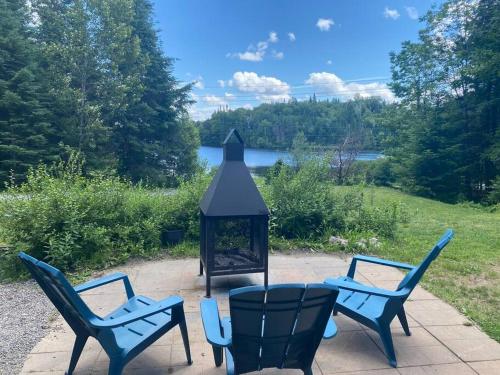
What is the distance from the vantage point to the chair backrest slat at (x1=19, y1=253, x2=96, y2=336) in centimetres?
183

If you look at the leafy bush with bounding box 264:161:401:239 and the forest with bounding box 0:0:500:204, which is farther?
the forest with bounding box 0:0:500:204

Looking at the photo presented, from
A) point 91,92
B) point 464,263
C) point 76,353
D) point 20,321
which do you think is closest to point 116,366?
Result: point 76,353

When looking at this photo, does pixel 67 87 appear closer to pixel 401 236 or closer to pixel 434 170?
pixel 401 236

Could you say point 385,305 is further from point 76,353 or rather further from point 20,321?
point 20,321

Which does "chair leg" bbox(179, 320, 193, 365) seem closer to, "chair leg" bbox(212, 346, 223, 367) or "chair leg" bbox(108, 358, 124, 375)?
"chair leg" bbox(212, 346, 223, 367)

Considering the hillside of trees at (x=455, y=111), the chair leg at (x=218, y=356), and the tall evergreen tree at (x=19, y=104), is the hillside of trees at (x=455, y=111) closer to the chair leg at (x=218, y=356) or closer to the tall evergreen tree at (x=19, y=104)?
the chair leg at (x=218, y=356)

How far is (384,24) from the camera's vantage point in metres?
16.3

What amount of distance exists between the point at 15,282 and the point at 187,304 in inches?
84.4

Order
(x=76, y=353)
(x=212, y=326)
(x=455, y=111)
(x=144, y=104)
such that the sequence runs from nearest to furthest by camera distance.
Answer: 1. (x=212, y=326)
2. (x=76, y=353)
3. (x=455, y=111)
4. (x=144, y=104)

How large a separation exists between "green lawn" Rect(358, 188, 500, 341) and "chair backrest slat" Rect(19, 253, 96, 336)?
3.02m

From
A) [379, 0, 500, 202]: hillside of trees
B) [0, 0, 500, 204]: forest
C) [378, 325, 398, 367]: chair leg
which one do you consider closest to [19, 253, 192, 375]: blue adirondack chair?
[378, 325, 398, 367]: chair leg

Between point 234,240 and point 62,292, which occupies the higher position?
point 62,292

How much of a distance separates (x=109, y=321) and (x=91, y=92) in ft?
53.4

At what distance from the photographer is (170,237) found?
4.93 metres
